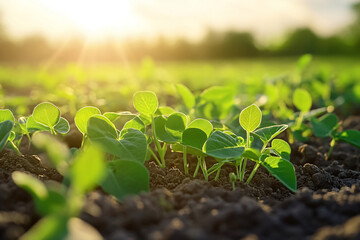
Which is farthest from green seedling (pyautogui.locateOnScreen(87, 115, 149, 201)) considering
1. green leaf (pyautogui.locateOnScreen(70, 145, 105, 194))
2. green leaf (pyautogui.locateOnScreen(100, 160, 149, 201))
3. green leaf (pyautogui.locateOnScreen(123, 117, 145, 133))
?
green leaf (pyautogui.locateOnScreen(70, 145, 105, 194))

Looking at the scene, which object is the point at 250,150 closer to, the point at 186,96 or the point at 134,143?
the point at 134,143

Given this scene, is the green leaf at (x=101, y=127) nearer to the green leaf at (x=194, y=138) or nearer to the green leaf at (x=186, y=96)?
the green leaf at (x=194, y=138)

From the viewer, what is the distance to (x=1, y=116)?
128 centimetres

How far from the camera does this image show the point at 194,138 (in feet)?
3.90

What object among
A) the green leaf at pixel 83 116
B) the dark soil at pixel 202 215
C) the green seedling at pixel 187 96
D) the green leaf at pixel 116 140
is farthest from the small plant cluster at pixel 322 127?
the green leaf at pixel 83 116

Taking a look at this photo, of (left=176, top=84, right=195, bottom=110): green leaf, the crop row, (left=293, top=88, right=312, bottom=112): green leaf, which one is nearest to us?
the crop row

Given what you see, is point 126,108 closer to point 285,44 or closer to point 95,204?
point 95,204

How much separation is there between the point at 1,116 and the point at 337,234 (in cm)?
112

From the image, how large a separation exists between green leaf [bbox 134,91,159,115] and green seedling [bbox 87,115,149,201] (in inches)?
5.3

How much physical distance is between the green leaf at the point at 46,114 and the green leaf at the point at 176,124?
0.39 meters

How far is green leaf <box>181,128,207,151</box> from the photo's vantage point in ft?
3.89

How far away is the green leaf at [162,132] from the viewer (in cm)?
126

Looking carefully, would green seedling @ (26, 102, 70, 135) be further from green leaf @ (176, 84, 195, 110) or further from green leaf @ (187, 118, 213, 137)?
green leaf @ (176, 84, 195, 110)

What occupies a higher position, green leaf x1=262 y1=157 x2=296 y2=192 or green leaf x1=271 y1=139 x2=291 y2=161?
green leaf x1=271 y1=139 x2=291 y2=161
